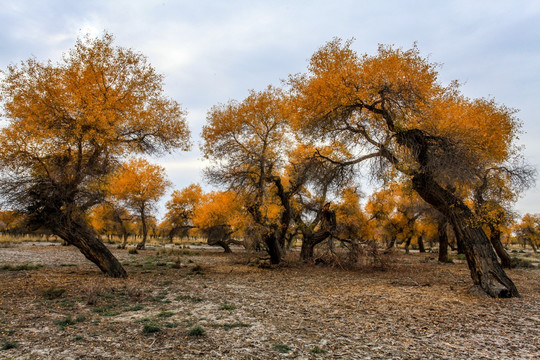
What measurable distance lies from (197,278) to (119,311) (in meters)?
5.68

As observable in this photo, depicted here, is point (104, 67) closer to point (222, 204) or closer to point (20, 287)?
point (20, 287)

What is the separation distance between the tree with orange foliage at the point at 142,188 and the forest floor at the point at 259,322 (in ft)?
69.7

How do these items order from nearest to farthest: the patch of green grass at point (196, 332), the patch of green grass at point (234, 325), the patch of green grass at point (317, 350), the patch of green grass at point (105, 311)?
1. the patch of green grass at point (317, 350)
2. the patch of green grass at point (196, 332)
3. the patch of green grass at point (234, 325)
4. the patch of green grass at point (105, 311)

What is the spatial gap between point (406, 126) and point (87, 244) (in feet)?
38.5

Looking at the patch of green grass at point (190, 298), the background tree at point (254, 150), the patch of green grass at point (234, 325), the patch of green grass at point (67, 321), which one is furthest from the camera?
the background tree at point (254, 150)

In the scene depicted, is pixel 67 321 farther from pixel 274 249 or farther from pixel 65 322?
pixel 274 249

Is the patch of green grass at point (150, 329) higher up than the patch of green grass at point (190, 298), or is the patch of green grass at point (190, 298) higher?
the patch of green grass at point (150, 329)

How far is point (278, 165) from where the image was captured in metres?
17.0

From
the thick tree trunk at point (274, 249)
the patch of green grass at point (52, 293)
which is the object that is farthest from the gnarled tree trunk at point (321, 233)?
the patch of green grass at point (52, 293)

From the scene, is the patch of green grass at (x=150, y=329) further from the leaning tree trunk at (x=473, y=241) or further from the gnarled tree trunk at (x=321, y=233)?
the gnarled tree trunk at (x=321, y=233)

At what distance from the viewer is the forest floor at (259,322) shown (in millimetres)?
4957

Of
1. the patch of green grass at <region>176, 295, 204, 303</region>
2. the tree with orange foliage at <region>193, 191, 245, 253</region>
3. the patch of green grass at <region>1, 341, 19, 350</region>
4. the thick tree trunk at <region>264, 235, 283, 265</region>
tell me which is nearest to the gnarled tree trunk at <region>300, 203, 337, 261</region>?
the thick tree trunk at <region>264, 235, 283, 265</region>

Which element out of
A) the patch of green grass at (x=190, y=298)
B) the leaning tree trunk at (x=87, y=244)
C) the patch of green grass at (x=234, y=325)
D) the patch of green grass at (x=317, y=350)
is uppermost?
the leaning tree trunk at (x=87, y=244)

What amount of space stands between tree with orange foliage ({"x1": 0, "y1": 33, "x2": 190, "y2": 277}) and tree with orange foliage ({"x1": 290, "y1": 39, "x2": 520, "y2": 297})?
6.43 meters
